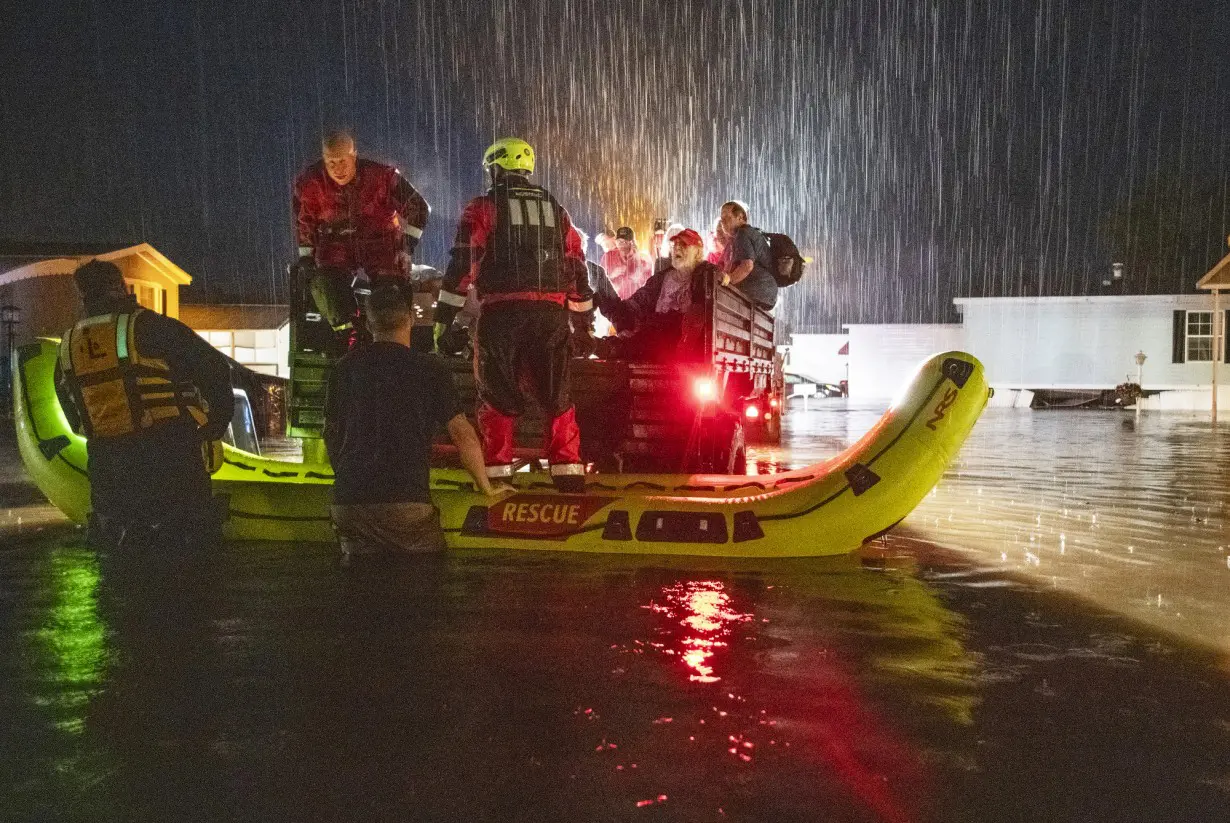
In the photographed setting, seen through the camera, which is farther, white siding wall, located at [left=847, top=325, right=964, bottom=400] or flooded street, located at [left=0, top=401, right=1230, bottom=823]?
white siding wall, located at [left=847, top=325, right=964, bottom=400]

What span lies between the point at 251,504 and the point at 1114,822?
17.2 ft

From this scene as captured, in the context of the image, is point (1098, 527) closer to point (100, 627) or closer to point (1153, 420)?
point (100, 627)

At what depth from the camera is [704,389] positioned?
307 inches

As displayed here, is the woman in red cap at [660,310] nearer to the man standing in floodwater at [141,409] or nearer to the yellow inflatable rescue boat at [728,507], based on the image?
the yellow inflatable rescue boat at [728,507]

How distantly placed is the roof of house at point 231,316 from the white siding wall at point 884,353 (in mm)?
25106

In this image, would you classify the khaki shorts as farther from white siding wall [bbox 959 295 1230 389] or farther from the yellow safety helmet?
white siding wall [bbox 959 295 1230 389]

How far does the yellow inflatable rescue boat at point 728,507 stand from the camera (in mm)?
5949

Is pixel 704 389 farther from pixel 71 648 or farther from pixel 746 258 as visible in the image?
pixel 71 648

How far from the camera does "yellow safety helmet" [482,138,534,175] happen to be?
639cm

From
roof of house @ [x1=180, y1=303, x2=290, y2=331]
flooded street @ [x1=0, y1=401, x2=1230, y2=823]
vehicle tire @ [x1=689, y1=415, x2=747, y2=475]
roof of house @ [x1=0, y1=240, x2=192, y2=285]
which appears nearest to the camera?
flooded street @ [x1=0, y1=401, x2=1230, y2=823]

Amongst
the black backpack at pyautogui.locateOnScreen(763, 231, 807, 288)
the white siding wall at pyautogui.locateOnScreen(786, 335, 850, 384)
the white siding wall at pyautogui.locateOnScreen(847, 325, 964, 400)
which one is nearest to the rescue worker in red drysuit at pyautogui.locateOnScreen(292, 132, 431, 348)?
the black backpack at pyautogui.locateOnScreen(763, 231, 807, 288)

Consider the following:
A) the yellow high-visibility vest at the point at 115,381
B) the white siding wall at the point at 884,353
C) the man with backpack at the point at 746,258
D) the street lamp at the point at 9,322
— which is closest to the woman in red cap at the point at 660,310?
the man with backpack at the point at 746,258

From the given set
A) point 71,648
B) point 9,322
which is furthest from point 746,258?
point 9,322

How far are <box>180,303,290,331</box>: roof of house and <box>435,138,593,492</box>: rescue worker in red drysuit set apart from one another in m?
36.7
